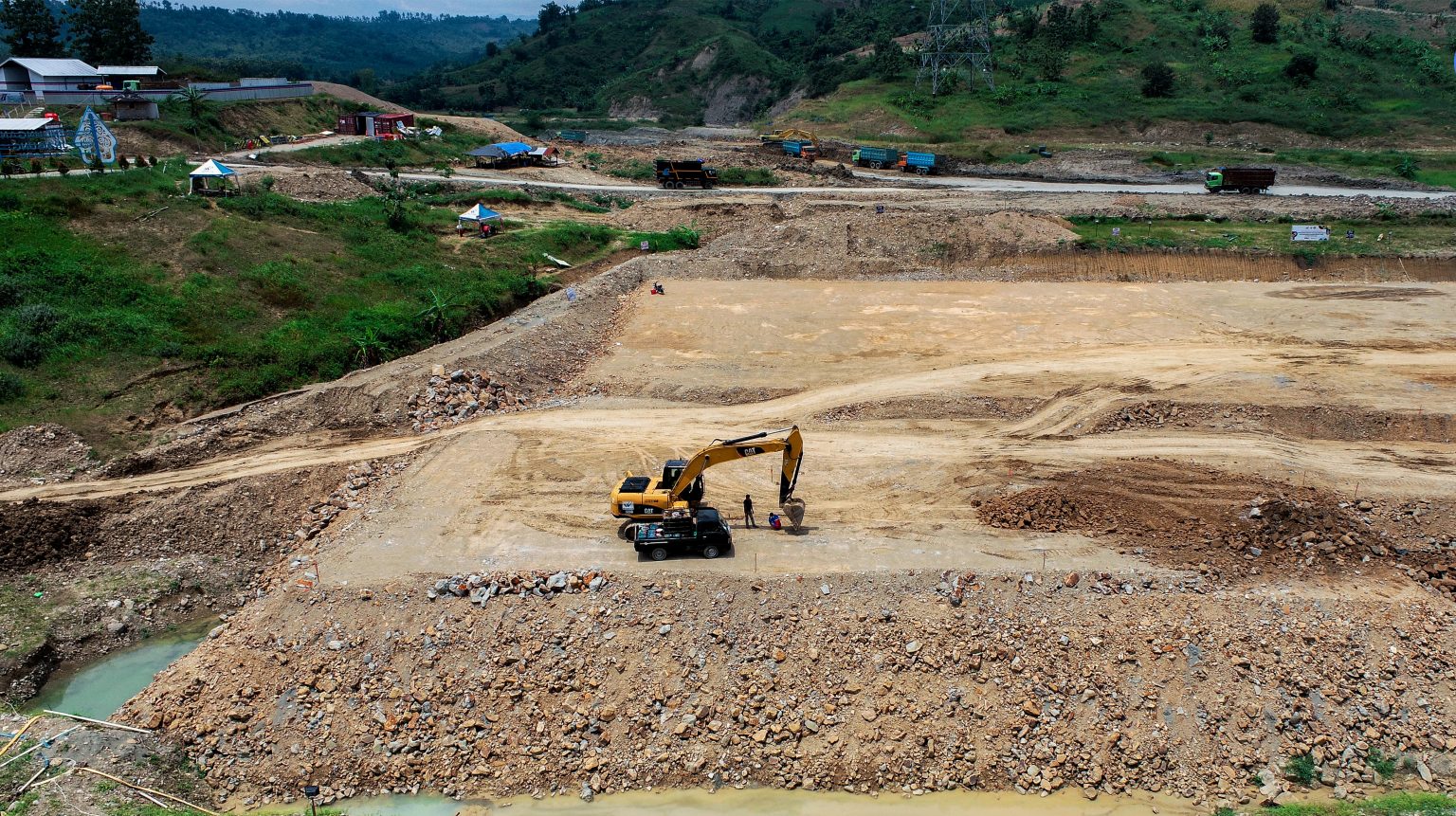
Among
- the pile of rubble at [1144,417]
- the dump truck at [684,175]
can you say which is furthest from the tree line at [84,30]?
the pile of rubble at [1144,417]

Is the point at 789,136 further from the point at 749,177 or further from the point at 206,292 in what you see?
the point at 206,292

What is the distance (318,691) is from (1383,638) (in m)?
22.2

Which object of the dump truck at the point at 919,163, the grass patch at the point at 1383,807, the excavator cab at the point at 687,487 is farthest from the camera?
the dump truck at the point at 919,163

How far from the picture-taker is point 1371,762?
16359 millimetres

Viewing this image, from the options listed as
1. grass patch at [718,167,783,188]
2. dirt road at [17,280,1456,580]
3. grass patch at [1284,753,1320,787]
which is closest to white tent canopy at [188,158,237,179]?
dirt road at [17,280,1456,580]

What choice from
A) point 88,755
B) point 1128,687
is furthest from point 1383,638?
point 88,755

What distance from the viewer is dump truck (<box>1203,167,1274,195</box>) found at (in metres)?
57.3

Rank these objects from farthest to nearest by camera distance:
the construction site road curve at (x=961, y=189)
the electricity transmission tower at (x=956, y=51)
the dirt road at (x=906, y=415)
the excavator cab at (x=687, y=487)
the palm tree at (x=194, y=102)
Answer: the electricity transmission tower at (x=956, y=51) → the palm tree at (x=194, y=102) → the construction site road curve at (x=961, y=189) → the dirt road at (x=906, y=415) → the excavator cab at (x=687, y=487)

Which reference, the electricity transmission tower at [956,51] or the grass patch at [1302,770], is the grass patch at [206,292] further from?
the electricity transmission tower at [956,51]

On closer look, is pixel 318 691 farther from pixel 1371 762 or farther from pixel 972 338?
pixel 972 338

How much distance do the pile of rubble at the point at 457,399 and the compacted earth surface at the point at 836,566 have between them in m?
0.17

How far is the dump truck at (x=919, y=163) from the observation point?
68.6 m

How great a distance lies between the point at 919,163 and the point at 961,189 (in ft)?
25.4

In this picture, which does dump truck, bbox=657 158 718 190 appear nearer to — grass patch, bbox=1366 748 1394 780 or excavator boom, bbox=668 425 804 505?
excavator boom, bbox=668 425 804 505
